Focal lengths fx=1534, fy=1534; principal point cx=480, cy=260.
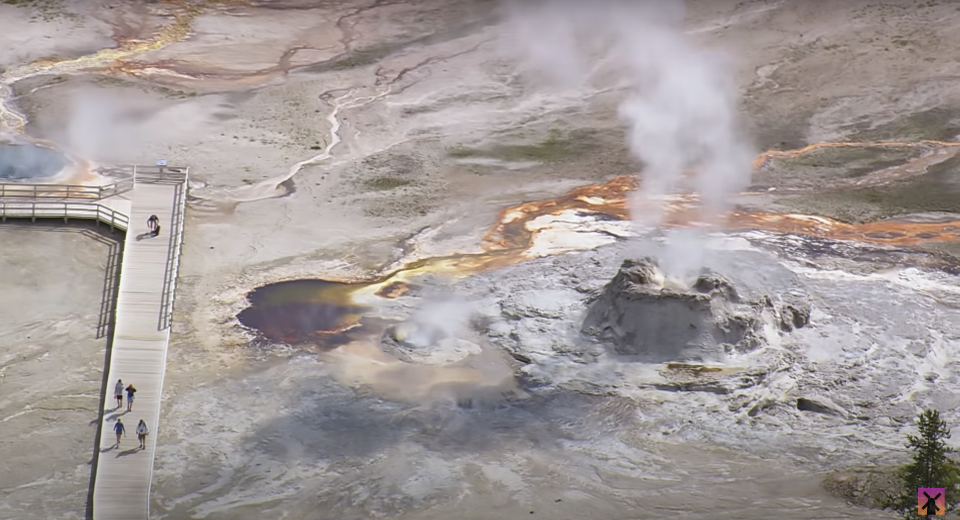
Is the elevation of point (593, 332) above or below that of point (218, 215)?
below

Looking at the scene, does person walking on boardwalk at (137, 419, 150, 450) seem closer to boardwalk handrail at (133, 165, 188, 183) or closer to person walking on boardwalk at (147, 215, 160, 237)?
person walking on boardwalk at (147, 215, 160, 237)

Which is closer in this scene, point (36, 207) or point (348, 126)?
point (36, 207)

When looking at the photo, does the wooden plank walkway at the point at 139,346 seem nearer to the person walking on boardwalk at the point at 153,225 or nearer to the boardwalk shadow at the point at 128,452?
the boardwalk shadow at the point at 128,452

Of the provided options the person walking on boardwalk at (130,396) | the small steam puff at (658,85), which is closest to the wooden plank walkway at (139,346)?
the person walking on boardwalk at (130,396)

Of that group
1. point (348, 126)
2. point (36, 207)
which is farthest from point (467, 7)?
point (36, 207)

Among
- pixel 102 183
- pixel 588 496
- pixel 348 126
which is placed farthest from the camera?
pixel 348 126

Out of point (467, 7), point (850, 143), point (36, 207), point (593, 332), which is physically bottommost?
point (593, 332)

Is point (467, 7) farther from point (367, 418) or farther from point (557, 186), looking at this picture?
point (367, 418)

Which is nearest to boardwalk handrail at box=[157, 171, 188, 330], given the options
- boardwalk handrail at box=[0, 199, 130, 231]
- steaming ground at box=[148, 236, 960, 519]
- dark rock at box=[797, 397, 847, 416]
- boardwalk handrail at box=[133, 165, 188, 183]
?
boardwalk handrail at box=[133, 165, 188, 183]
